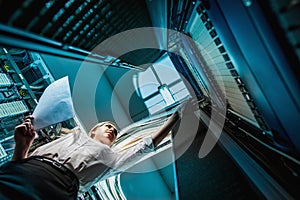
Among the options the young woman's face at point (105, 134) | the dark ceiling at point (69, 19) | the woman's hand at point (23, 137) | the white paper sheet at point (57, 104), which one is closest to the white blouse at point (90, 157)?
the woman's hand at point (23, 137)

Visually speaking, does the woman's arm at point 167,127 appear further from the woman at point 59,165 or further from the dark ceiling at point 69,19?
the dark ceiling at point 69,19

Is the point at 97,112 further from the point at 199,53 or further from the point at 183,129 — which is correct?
the point at 199,53

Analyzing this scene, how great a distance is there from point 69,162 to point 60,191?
0.79 ft

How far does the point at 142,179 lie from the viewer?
451 cm

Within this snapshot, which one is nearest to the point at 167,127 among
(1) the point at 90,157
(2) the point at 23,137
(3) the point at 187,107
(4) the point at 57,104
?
(3) the point at 187,107

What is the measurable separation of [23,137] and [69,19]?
112 centimetres

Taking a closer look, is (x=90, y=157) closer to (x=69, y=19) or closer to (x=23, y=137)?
(x=23, y=137)

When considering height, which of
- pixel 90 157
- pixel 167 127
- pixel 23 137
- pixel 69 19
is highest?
pixel 69 19

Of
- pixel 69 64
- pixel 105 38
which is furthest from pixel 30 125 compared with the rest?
pixel 69 64

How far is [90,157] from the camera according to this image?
1655 mm

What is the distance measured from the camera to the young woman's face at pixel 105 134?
2098 millimetres

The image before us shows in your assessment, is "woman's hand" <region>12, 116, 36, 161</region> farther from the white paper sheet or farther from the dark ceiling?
the dark ceiling

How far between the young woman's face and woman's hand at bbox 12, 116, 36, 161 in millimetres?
725

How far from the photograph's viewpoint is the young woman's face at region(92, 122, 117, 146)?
2.10 m
